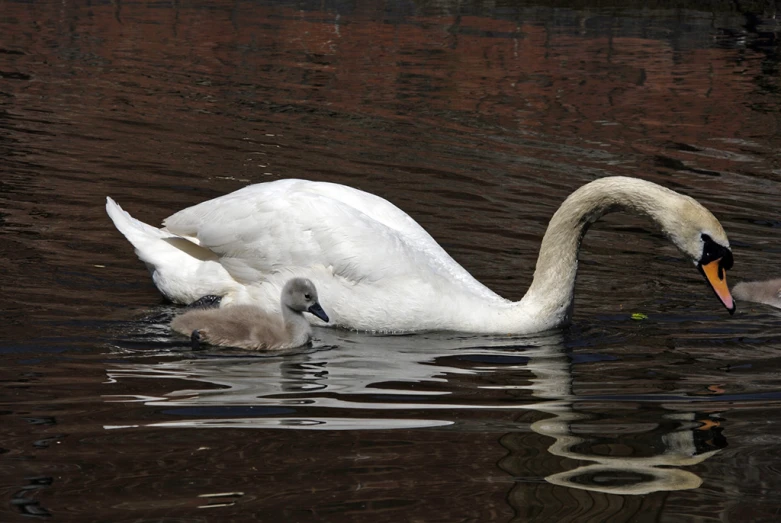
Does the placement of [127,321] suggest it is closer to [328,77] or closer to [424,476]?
[424,476]

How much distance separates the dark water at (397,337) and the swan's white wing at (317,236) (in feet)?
1.31

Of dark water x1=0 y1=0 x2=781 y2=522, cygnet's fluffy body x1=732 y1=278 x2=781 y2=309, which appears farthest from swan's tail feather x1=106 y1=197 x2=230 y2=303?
cygnet's fluffy body x1=732 y1=278 x2=781 y2=309

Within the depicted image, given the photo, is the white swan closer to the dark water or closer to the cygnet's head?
the dark water

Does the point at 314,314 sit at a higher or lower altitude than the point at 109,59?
lower

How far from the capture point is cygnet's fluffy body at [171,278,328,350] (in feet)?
22.7

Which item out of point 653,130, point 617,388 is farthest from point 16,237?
point 653,130

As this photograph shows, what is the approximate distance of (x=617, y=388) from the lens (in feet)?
20.3

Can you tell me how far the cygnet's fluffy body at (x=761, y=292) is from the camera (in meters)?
8.19

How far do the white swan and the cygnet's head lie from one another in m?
0.27

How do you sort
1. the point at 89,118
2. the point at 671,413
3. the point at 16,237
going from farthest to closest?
the point at 89,118, the point at 16,237, the point at 671,413

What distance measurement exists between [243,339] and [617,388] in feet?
6.51

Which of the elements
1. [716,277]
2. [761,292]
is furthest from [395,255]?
[761,292]

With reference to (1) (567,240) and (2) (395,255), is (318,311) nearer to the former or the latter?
(2) (395,255)

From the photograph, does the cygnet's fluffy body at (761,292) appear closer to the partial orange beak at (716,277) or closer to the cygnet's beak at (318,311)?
the partial orange beak at (716,277)
